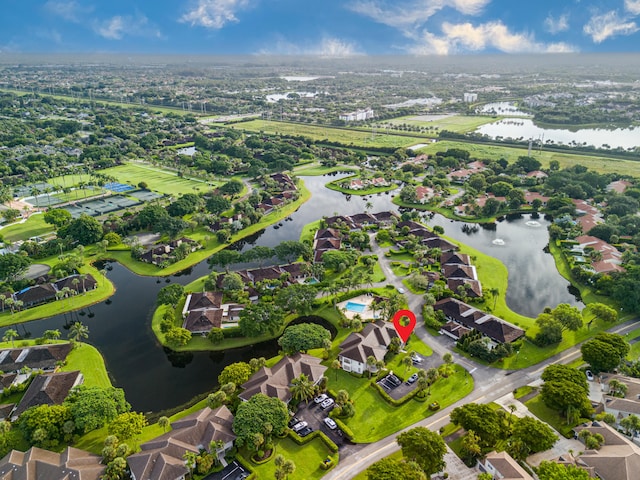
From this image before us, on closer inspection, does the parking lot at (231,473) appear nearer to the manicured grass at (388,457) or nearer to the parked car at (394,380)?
the manicured grass at (388,457)

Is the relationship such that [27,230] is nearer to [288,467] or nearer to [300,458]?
[300,458]

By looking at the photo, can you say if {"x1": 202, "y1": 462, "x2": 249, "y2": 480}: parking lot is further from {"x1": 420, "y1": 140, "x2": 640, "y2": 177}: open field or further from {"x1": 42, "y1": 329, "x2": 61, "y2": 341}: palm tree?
{"x1": 420, "y1": 140, "x2": 640, "y2": 177}: open field

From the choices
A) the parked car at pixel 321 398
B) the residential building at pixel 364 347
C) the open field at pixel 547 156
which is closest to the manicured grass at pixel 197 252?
the residential building at pixel 364 347

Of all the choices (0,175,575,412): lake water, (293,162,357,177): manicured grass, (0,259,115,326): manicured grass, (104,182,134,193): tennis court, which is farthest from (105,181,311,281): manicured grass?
(104,182,134,193): tennis court

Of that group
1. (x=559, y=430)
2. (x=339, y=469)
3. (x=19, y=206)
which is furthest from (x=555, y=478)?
(x=19, y=206)

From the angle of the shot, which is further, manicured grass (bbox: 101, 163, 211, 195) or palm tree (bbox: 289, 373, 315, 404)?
manicured grass (bbox: 101, 163, 211, 195)

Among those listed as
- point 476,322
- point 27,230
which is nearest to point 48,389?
point 476,322

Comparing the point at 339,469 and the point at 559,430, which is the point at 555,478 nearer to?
the point at 559,430
